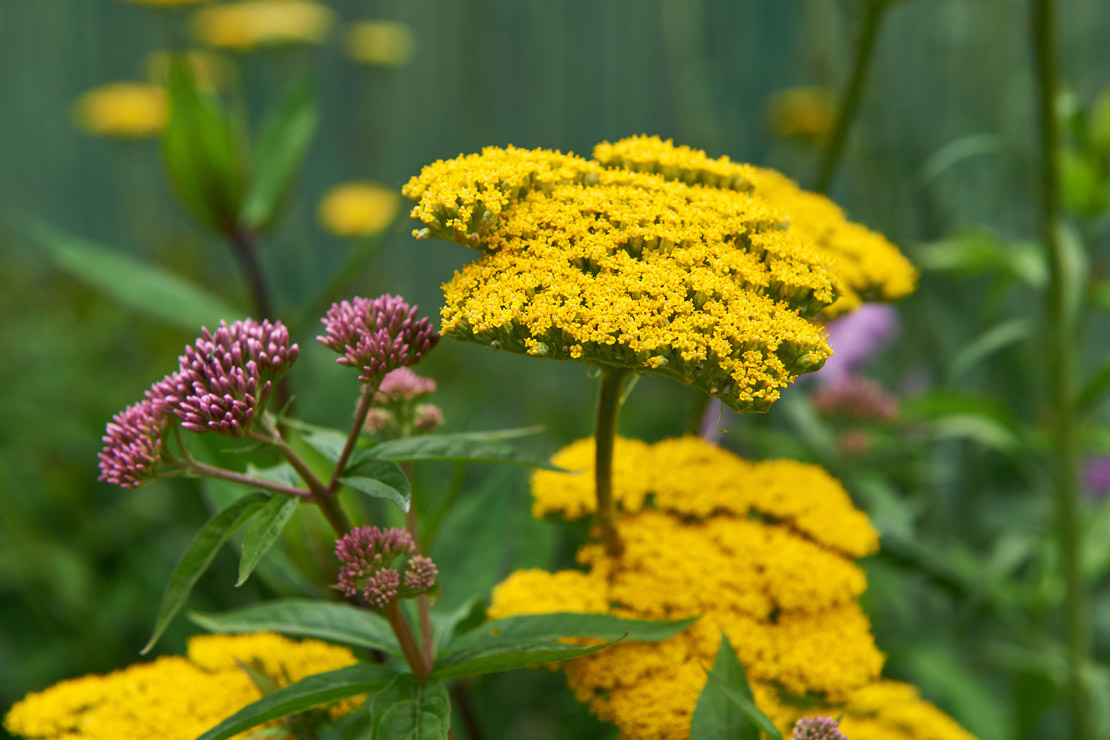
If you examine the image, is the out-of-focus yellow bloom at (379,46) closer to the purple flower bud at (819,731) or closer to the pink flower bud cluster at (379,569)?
the pink flower bud cluster at (379,569)

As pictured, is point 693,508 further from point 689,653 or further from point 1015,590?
point 1015,590

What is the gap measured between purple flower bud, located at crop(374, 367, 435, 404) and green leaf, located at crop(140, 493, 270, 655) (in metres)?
0.19

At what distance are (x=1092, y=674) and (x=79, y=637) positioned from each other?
5.33ft

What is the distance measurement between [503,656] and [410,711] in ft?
0.23

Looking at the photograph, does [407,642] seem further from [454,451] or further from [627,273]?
[627,273]

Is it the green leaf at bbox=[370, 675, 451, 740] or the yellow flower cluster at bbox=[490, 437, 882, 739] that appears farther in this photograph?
the yellow flower cluster at bbox=[490, 437, 882, 739]

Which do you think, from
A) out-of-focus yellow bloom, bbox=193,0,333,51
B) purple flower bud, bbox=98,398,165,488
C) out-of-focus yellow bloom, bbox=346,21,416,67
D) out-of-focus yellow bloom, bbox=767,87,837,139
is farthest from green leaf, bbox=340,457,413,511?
out-of-focus yellow bloom, bbox=346,21,416,67

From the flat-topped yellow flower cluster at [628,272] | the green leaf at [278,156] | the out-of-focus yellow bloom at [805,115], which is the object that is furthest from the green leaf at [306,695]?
the out-of-focus yellow bloom at [805,115]

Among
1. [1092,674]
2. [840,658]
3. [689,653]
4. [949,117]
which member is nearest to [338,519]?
[689,653]

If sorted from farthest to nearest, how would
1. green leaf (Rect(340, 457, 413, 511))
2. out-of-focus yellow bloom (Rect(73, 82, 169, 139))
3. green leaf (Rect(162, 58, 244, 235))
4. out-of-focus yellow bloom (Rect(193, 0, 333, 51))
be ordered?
out-of-focus yellow bloom (Rect(73, 82, 169, 139)) < out-of-focus yellow bloom (Rect(193, 0, 333, 51)) < green leaf (Rect(162, 58, 244, 235)) < green leaf (Rect(340, 457, 413, 511))

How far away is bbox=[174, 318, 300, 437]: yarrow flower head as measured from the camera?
570mm

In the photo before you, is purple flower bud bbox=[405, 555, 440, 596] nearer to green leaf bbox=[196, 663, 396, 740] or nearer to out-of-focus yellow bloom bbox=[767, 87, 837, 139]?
green leaf bbox=[196, 663, 396, 740]

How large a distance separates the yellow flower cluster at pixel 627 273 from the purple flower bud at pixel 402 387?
6.8 inches

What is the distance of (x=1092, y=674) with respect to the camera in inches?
43.8
